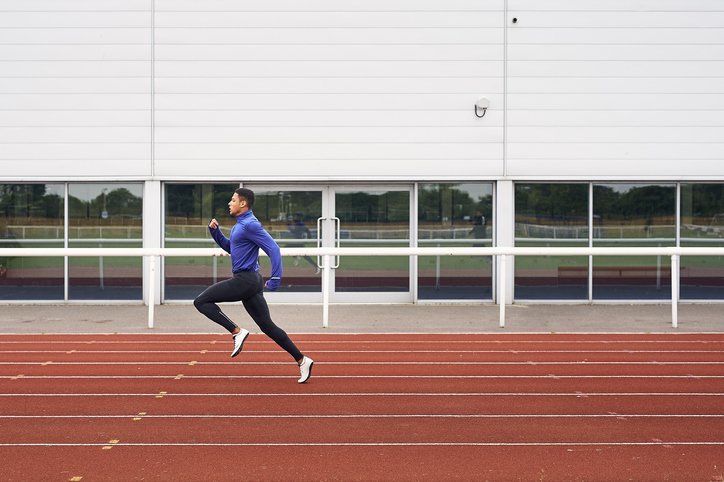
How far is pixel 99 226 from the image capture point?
18391mm

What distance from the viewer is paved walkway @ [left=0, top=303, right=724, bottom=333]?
14.4 meters

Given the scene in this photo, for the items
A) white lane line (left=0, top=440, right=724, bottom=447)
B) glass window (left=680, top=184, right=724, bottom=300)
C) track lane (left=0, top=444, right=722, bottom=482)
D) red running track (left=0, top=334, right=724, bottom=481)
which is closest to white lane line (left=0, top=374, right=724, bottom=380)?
red running track (left=0, top=334, right=724, bottom=481)

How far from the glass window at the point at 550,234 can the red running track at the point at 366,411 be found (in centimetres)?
590

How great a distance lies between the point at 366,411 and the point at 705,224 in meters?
12.5

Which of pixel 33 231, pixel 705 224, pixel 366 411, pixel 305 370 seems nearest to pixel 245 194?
pixel 305 370

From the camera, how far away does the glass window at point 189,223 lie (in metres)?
18.4

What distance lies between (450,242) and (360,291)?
202 cm

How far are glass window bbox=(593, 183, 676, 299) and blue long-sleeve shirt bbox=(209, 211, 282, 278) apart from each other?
34.6 ft
